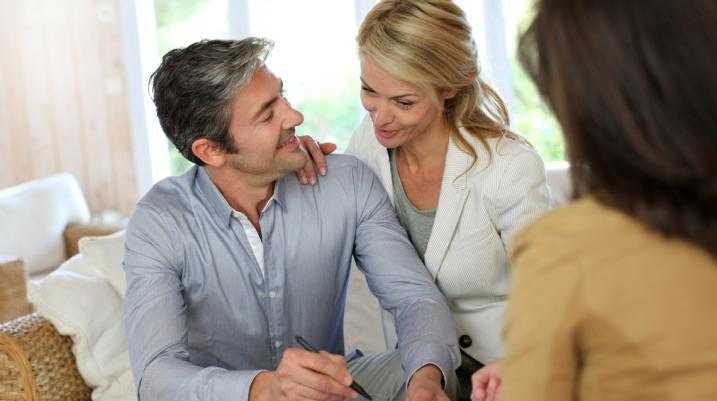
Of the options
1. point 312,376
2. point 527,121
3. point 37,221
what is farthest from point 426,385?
Answer: point 527,121

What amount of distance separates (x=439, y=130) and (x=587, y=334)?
1.23 meters

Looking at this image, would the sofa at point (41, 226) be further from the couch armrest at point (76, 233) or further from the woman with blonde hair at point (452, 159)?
the woman with blonde hair at point (452, 159)

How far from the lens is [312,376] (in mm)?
1604

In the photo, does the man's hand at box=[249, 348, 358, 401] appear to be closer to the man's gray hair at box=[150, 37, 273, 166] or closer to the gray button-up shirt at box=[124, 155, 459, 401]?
the gray button-up shirt at box=[124, 155, 459, 401]

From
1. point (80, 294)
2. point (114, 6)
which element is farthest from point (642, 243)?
point (114, 6)

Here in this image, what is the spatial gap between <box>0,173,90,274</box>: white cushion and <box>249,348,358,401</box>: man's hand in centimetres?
267

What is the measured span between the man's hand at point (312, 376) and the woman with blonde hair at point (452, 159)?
20.4 inches

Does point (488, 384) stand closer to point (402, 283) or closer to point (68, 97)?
point (402, 283)

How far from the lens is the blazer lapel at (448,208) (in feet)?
6.78

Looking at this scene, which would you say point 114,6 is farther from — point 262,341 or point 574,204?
point 574,204

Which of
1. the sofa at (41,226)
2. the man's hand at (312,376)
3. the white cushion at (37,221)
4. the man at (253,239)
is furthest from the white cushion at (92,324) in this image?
the white cushion at (37,221)

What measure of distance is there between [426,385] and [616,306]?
34.1 inches

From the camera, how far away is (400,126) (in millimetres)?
2104

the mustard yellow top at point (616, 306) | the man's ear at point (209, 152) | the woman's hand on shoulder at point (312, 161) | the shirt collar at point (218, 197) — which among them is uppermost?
the mustard yellow top at point (616, 306)
